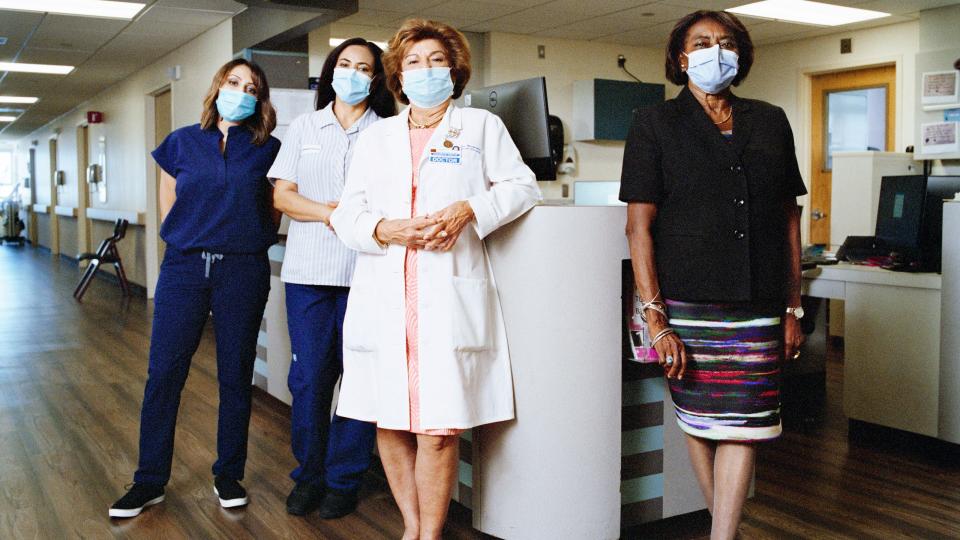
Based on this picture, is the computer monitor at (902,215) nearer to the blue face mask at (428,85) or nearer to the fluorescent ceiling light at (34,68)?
the blue face mask at (428,85)

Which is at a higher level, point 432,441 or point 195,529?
point 432,441

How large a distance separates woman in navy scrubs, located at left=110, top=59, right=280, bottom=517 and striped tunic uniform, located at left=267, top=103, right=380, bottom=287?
15 centimetres

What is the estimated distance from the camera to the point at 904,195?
3840mm

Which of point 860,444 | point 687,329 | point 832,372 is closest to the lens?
point 687,329

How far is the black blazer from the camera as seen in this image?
199 cm

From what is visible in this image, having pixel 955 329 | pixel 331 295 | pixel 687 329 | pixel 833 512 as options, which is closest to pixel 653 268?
pixel 687 329

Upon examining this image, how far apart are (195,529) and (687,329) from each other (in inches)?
64.4

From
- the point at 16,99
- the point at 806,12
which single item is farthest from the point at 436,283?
the point at 16,99

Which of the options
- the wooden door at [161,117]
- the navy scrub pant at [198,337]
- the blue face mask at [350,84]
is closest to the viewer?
the blue face mask at [350,84]

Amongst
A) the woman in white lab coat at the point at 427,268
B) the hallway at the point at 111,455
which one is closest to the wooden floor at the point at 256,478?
the hallway at the point at 111,455

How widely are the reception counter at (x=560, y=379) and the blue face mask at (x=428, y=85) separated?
397mm

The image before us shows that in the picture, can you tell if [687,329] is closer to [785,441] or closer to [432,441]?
[432,441]

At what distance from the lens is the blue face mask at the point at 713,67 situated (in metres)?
2.03

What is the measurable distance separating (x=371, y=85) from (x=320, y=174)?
0.32m
